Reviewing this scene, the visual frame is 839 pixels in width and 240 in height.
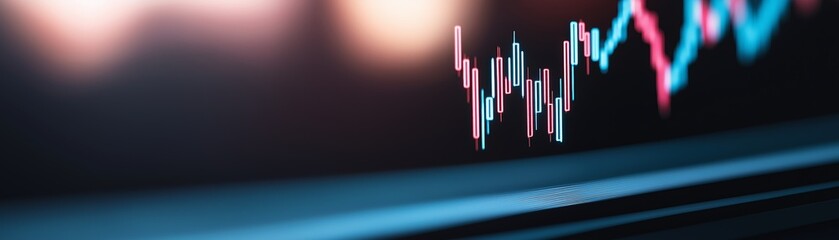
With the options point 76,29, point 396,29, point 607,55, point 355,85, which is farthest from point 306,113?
point 607,55

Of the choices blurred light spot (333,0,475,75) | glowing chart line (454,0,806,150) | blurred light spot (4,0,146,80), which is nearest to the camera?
blurred light spot (4,0,146,80)

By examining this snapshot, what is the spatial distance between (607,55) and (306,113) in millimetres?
555

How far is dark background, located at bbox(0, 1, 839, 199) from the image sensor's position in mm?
1196

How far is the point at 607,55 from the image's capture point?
1606mm

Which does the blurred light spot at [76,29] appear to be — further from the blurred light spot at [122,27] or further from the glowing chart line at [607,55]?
the glowing chart line at [607,55]

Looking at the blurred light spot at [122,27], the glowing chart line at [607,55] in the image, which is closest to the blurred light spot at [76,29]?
the blurred light spot at [122,27]

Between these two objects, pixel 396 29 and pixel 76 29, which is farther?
pixel 396 29

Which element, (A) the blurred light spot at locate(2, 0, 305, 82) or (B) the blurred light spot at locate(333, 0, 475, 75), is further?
(B) the blurred light spot at locate(333, 0, 475, 75)

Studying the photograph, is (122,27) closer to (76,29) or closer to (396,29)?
(76,29)

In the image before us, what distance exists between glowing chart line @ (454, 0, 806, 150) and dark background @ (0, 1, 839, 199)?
0.05 feet

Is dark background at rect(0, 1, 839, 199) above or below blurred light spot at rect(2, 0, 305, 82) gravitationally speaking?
below

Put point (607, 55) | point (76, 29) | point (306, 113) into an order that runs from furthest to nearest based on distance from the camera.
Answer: point (607, 55) < point (306, 113) < point (76, 29)

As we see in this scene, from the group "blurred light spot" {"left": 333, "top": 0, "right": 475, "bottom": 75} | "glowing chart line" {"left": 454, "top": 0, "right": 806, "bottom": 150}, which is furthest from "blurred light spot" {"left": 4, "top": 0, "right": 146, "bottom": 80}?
"glowing chart line" {"left": 454, "top": 0, "right": 806, "bottom": 150}

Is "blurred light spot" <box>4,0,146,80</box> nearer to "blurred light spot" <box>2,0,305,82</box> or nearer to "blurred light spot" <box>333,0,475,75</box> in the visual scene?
"blurred light spot" <box>2,0,305,82</box>
